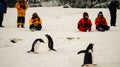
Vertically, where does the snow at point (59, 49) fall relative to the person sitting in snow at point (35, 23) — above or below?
below

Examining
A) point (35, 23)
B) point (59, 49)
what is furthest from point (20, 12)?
point (59, 49)

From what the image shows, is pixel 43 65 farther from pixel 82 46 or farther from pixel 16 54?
pixel 82 46

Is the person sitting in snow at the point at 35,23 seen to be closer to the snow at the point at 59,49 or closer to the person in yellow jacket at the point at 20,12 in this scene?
the snow at the point at 59,49

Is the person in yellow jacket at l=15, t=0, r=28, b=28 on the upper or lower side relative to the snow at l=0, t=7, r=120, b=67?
upper

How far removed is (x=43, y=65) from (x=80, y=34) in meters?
4.79

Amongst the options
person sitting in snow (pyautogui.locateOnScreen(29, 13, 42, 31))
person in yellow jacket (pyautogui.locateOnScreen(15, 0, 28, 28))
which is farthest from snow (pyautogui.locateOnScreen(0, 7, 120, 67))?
person in yellow jacket (pyautogui.locateOnScreen(15, 0, 28, 28))

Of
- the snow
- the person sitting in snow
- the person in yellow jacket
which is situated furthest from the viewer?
the person in yellow jacket

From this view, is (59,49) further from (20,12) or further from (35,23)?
(20,12)

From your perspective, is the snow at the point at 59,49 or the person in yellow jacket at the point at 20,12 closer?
the snow at the point at 59,49

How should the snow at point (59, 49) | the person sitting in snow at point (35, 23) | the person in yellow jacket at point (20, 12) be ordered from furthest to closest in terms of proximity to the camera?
the person in yellow jacket at point (20, 12) < the person sitting in snow at point (35, 23) < the snow at point (59, 49)

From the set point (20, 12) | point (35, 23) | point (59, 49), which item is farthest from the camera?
point (20, 12)

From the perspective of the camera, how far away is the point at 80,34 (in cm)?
1473

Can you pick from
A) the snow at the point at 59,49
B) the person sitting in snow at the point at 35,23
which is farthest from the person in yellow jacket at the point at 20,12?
the snow at the point at 59,49

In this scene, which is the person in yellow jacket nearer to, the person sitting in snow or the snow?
the person sitting in snow
